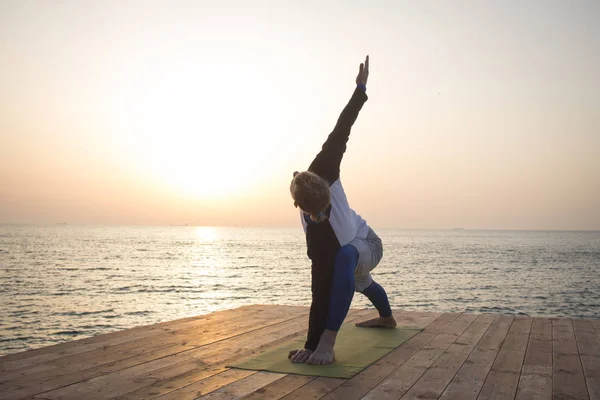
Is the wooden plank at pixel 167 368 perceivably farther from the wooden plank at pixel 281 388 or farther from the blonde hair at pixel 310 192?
the blonde hair at pixel 310 192

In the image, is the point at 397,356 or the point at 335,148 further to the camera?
the point at 397,356

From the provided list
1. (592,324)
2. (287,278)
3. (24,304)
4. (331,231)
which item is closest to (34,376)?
(331,231)

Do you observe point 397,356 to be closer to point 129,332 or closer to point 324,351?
point 324,351

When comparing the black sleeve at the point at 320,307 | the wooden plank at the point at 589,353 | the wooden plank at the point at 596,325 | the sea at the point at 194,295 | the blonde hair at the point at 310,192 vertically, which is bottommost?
the sea at the point at 194,295

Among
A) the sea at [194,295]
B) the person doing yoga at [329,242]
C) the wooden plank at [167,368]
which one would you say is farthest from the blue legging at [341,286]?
the sea at [194,295]

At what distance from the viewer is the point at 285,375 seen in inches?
116

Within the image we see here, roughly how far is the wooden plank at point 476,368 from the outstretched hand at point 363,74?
6.18 feet

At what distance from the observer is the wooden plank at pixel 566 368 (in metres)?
2.63

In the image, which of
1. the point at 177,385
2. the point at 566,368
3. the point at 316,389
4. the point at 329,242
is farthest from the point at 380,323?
the point at 177,385

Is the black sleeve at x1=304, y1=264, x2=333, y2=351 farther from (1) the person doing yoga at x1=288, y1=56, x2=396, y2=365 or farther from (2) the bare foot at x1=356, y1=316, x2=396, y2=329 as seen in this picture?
(2) the bare foot at x1=356, y1=316, x2=396, y2=329

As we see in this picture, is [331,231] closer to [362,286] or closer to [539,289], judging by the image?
[362,286]

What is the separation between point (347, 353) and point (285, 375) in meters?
0.71

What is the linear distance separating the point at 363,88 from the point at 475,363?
1.86 m

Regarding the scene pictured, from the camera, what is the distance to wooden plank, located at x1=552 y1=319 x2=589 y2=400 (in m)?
2.63
